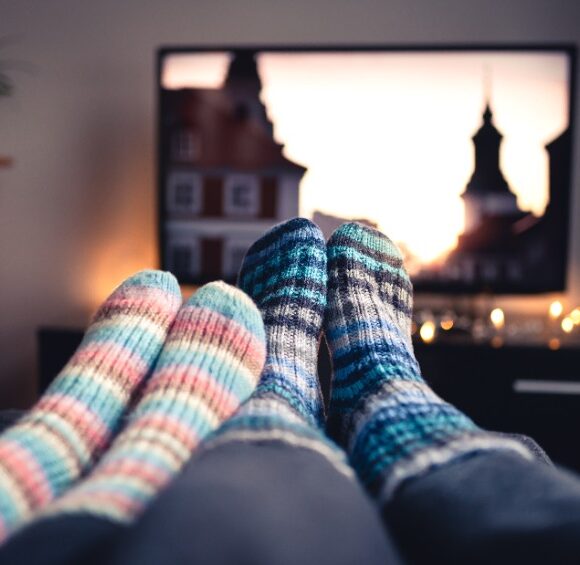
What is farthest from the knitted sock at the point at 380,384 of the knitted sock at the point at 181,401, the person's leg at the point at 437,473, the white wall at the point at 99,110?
the white wall at the point at 99,110

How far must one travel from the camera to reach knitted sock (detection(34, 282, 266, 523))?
35 cm

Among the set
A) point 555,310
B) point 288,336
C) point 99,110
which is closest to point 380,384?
point 288,336

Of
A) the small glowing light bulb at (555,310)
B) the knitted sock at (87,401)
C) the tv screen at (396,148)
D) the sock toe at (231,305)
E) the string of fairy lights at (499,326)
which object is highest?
the tv screen at (396,148)

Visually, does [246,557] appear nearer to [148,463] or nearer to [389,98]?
[148,463]

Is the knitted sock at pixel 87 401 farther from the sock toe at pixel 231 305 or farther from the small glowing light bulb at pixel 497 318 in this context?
the small glowing light bulb at pixel 497 318

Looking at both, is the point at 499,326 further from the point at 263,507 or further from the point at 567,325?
the point at 263,507

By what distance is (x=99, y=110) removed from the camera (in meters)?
1.92

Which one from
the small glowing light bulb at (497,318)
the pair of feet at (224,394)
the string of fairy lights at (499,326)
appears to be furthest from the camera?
the small glowing light bulb at (497,318)

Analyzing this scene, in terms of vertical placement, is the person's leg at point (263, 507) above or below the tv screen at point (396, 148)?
below

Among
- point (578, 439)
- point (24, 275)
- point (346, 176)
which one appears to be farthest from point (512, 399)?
point (24, 275)

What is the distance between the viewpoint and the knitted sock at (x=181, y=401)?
1.14ft

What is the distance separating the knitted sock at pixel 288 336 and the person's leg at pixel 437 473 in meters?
0.04

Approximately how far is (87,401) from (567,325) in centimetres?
159

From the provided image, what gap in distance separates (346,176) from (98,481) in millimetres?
1443
